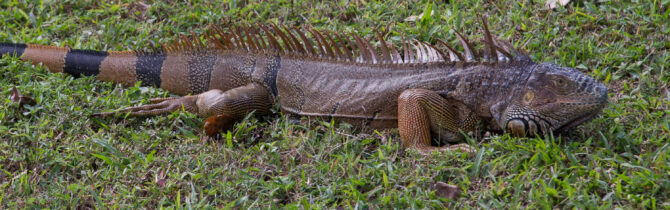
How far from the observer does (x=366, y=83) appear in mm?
5562

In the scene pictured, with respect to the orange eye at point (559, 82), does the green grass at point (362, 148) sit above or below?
below

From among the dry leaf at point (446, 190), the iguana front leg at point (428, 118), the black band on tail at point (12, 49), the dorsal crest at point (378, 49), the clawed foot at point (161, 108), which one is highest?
the dorsal crest at point (378, 49)

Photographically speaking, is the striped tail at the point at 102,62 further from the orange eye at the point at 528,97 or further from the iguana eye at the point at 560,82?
the iguana eye at the point at 560,82

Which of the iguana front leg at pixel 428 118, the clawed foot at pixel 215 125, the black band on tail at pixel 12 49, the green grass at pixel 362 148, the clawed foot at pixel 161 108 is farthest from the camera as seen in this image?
the black band on tail at pixel 12 49

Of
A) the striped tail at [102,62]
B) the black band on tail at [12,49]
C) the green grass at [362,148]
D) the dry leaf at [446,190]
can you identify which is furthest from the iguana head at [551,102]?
the black band on tail at [12,49]

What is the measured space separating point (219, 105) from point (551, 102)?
2.82 metres

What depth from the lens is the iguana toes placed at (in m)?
4.82

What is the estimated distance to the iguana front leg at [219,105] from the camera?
229 inches

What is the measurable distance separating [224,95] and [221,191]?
140 centimetres

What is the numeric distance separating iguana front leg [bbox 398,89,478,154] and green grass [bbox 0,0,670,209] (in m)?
0.15

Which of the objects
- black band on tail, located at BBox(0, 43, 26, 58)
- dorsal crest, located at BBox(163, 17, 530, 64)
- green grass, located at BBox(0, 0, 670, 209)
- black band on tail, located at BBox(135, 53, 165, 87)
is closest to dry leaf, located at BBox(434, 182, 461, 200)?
green grass, located at BBox(0, 0, 670, 209)

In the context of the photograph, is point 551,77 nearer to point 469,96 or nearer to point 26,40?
point 469,96

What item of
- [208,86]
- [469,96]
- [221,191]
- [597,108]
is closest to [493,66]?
[469,96]

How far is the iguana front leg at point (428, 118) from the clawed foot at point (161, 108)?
2.09 meters
